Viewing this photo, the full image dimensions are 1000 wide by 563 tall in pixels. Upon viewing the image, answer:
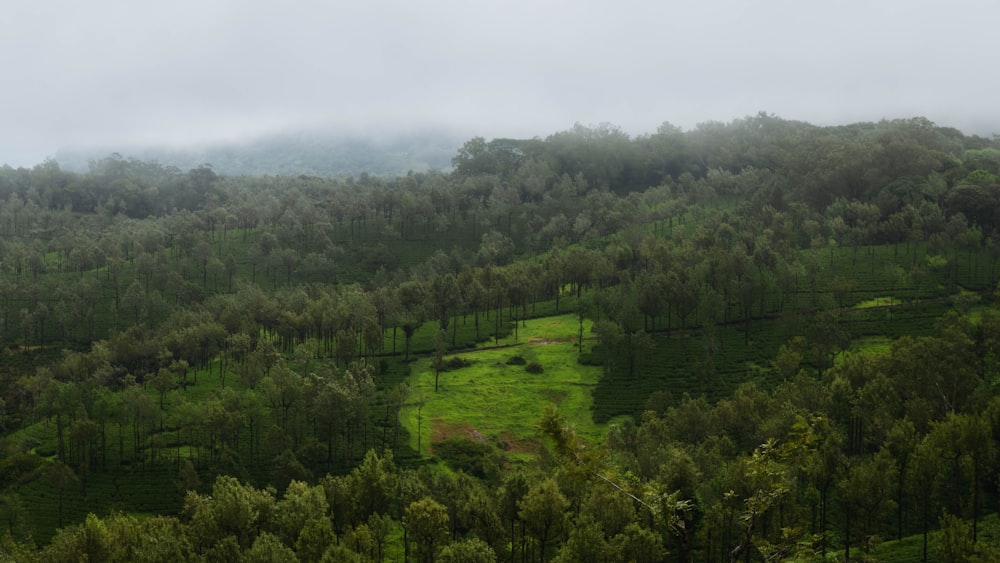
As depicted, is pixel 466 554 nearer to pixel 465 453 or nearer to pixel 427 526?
pixel 427 526

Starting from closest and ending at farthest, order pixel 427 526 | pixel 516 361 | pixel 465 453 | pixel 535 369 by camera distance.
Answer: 1. pixel 427 526
2. pixel 465 453
3. pixel 535 369
4. pixel 516 361

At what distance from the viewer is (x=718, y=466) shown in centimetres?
5550

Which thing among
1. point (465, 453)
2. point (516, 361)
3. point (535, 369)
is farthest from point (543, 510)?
point (516, 361)

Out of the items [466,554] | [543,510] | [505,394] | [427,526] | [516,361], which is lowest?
[505,394]

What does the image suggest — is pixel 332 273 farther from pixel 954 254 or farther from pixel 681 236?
pixel 954 254

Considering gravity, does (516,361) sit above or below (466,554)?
below

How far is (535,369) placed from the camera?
9044 cm

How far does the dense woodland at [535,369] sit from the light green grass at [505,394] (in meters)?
1.84

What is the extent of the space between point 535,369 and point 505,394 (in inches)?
299

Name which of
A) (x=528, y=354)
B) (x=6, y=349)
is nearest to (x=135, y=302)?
(x=6, y=349)

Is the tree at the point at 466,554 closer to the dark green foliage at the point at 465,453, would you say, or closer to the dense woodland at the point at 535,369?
the dense woodland at the point at 535,369

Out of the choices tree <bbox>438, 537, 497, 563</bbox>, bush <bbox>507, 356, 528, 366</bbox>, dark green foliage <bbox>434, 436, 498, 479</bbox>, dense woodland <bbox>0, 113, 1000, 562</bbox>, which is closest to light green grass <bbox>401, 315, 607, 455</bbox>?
bush <bbox>507, 356, 528, 366</bbox>

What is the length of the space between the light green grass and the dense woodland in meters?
1.84

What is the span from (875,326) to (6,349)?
12153 centimetres
